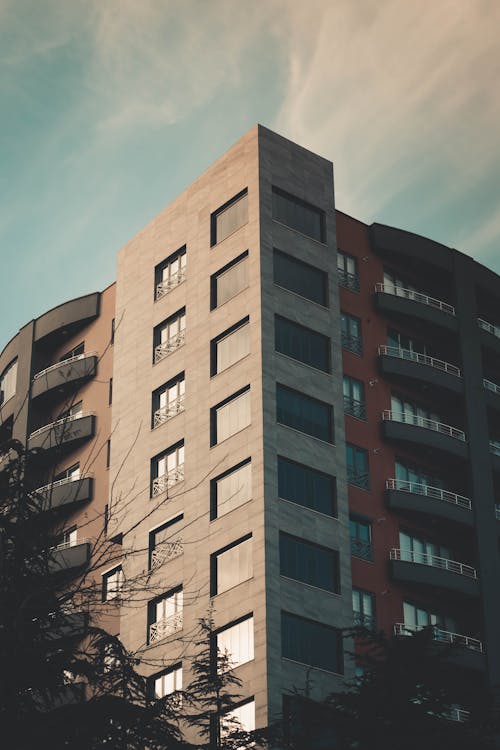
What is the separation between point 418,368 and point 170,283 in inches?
507

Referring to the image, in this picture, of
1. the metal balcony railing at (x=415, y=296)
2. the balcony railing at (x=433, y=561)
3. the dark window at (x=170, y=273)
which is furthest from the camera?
the dark window at (x=170, y=273)

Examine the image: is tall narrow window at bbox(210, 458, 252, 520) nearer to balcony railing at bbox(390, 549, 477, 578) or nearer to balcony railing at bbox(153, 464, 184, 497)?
balcony railing at bbox(153, 464, 184, 497)

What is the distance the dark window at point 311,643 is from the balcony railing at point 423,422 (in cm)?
1123

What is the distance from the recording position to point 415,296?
6047 centimetres

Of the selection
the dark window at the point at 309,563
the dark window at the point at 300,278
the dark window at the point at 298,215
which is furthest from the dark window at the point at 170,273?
the dark window at the point at 309,563

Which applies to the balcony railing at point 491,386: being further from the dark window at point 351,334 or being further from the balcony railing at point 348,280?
the balcony railing at point 348,280

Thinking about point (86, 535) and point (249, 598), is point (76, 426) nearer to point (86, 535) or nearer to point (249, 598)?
point (86, 535)

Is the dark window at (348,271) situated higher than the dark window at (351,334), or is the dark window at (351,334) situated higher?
the dark window at (348,271)

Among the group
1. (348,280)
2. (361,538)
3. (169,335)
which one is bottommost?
(361,538)

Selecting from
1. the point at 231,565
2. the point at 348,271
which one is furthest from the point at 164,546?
the point at 348,271

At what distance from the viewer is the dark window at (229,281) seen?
2185 inches

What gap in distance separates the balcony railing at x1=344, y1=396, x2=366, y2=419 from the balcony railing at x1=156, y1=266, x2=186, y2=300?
10.4 m

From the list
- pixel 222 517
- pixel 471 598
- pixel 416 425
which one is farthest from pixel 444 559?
pixel 222 517

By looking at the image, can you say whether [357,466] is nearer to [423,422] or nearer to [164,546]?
[423,422]
